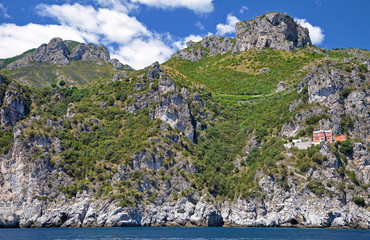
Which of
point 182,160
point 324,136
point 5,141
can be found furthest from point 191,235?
point 5,141

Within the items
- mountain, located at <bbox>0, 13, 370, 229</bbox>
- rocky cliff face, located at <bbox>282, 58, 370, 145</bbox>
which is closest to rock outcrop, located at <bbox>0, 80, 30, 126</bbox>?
mountain, located at <bbox>0, 13, 370, 229</bbox>

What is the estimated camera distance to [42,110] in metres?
130

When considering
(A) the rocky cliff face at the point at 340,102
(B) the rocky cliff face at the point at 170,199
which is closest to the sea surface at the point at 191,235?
(B) the rocky cliff face at the point at 170,199

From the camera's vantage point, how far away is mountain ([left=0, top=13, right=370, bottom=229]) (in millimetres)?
84812

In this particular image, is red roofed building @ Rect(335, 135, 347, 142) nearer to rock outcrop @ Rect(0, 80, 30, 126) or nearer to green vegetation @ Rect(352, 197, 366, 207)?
green vegetation @ Rect(352, 197, 366, 207)

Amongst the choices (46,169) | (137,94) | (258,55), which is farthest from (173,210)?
(258,55)

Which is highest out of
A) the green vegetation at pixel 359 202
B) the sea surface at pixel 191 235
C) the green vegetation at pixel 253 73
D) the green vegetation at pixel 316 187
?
the green vegetation at pixel 253 73

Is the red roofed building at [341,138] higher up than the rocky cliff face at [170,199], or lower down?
higher up

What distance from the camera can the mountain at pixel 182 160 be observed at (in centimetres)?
8481

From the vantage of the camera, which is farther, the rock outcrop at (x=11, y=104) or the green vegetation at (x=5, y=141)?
the rock outcrop at (x=11, y=104)

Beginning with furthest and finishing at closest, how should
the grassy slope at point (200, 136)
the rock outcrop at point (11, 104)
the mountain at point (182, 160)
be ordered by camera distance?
the rock outcrop at point (11, 104) → the grassy slope at point (200, 136) → the mountain at point (182, 160)

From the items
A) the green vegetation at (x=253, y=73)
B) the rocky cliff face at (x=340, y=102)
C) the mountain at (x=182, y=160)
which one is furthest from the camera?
the green vegetation at (x=253, y=73)

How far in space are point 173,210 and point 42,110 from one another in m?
66.9

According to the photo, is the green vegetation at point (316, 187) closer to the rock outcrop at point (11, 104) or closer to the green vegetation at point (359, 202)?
the green vegetation at point (359, 202)
